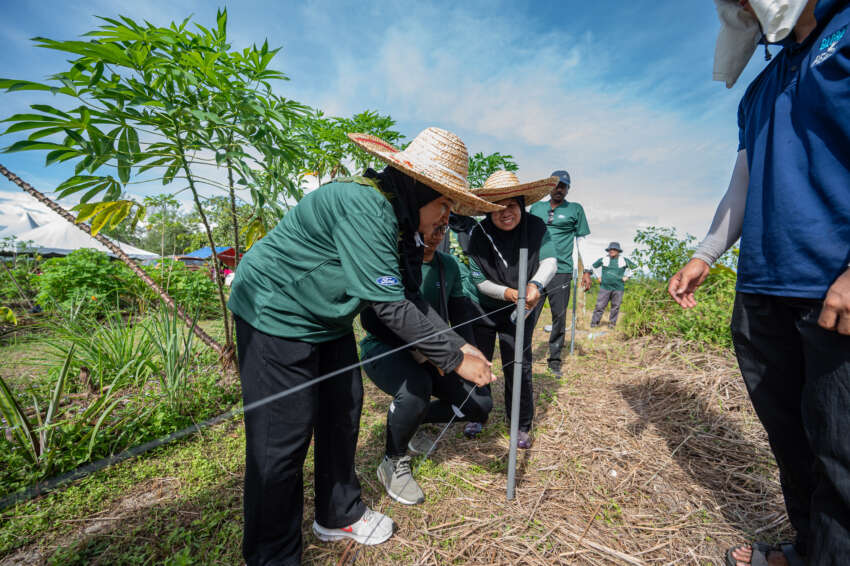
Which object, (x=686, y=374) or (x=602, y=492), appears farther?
(x=686, y=374)

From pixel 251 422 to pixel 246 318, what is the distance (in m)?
0.41

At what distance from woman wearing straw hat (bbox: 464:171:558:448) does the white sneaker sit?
1.22m

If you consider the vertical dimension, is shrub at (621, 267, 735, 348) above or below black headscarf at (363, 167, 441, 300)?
below

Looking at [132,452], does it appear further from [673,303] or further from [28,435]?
[673,303]

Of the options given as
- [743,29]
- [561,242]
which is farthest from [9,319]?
[561,242]

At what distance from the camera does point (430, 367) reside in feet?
7.55

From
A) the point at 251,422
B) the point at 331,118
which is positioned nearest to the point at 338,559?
the point at 251,422

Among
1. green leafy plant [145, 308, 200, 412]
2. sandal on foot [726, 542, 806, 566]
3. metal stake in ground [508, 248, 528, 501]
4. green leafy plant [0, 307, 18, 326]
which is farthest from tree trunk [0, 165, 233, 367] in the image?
sandal on foot [726, 542, 806, 566]

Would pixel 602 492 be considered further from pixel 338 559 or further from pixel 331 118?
pixel 331 118

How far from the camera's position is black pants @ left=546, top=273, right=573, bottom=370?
4.12 m

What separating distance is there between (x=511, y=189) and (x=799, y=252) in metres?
1.48

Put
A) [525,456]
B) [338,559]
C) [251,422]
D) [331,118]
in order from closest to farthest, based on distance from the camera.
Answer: [251,422]
[338,559]
[525,456]
[331,118]

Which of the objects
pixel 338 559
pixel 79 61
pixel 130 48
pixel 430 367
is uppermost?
pixel 130 48

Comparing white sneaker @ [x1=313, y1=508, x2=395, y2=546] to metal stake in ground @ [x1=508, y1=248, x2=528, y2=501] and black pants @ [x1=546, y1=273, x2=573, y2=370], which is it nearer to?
metal stake in ground @ [x1=508, y1=248, x2=528, y2=501]
